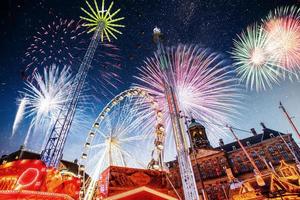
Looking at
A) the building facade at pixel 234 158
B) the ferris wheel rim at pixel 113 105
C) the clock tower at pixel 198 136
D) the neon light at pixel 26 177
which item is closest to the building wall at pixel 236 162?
the building facade at pixel 234 158

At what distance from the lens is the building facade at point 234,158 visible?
35.4 meters

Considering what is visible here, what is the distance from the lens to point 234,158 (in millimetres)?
39344

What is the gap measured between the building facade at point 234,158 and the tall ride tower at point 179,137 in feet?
74.0

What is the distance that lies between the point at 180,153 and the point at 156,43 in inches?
367

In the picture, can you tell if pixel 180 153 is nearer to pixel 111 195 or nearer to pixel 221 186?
pixel 111 195

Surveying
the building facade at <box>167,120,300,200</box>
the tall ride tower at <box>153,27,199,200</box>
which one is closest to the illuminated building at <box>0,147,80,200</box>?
the tall ride tower at <box>153,27,199,200</box>

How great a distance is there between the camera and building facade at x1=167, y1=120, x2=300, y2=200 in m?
35.4

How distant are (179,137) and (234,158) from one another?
1294 inches

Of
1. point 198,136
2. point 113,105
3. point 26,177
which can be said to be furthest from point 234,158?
point 26,177

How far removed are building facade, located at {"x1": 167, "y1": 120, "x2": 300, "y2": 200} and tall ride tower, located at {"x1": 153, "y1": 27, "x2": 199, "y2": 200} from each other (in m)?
22.5

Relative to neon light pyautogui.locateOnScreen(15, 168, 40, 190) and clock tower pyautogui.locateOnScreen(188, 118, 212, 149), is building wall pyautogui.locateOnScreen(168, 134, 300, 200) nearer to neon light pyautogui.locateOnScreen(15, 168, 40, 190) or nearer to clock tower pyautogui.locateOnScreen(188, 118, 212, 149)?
clock tower pyautogui.locateOnScreen(188, 118, 212, 149)

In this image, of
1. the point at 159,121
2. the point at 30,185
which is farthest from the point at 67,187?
the point at 159,121

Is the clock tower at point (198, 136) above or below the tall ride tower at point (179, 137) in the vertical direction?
above

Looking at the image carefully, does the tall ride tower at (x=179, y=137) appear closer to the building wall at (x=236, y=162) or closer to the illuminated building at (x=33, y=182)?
the illuminated building at (x=33, y=182)
